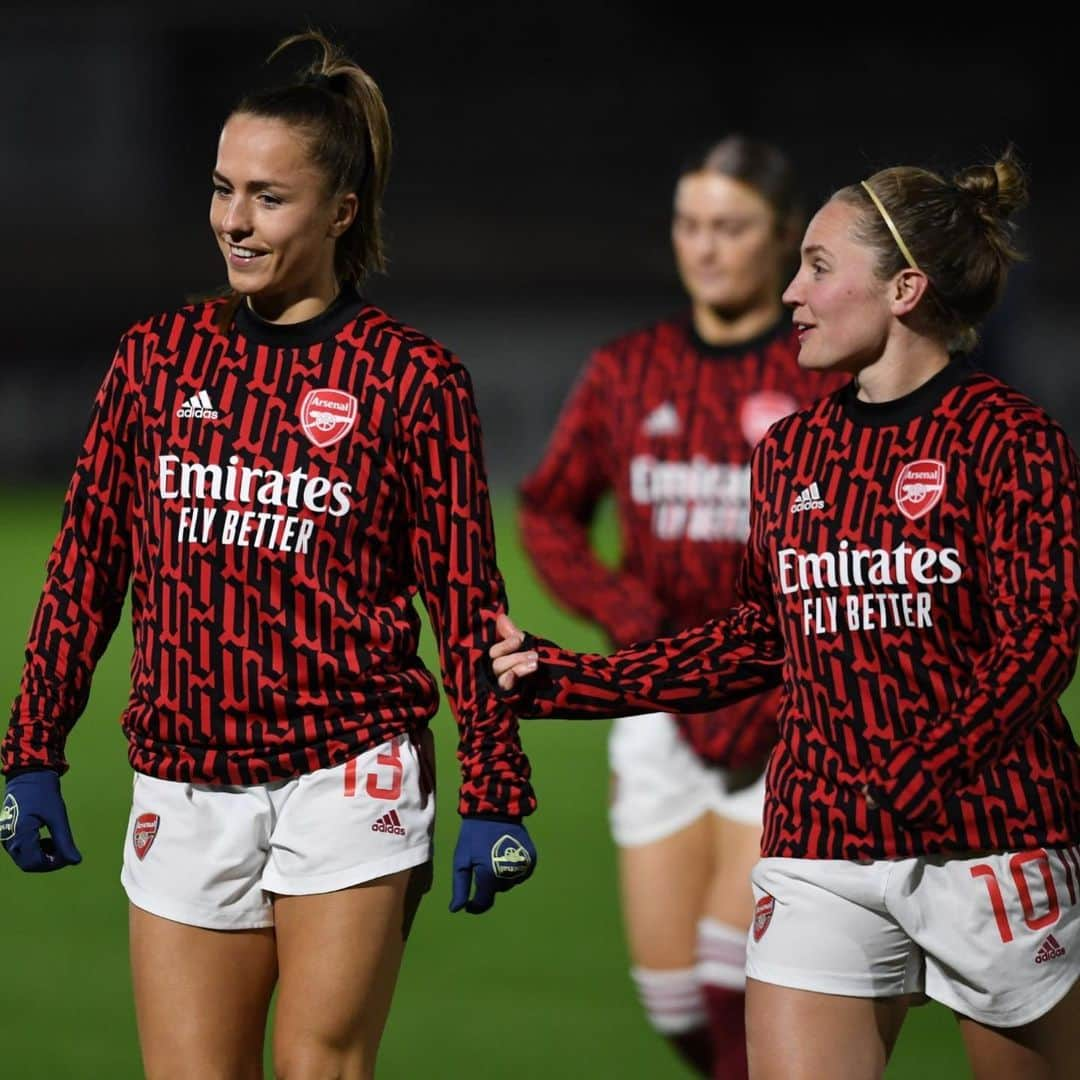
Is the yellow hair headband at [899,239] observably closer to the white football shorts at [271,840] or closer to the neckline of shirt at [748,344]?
the white football shorts at [271,840]

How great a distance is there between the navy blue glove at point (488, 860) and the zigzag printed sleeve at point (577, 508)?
4.41 ft

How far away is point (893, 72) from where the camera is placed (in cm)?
2277

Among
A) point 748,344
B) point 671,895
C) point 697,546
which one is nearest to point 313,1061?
point 671,895

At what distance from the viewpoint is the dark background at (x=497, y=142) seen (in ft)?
68.3

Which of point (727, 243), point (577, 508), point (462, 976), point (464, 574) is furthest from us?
point (462, 976)

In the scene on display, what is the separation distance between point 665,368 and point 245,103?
156 cm

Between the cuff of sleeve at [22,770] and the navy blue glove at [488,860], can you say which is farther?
the cuff of sleeve at [22,770]

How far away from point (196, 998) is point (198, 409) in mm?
841

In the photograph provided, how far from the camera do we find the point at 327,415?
10.1 ft

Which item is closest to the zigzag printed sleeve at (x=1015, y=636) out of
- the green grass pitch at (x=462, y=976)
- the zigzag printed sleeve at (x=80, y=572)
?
the zigzag printed sleeve at (x=80, y=572)

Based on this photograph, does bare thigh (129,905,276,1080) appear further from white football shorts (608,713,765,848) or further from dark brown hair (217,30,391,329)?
white football shorts (608,713,765,848)

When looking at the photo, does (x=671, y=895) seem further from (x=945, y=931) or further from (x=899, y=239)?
(x=899, y=239)

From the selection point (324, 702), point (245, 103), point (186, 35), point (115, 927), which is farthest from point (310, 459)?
point (186, 35)

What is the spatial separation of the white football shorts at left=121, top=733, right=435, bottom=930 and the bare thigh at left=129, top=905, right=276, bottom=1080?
28mm
